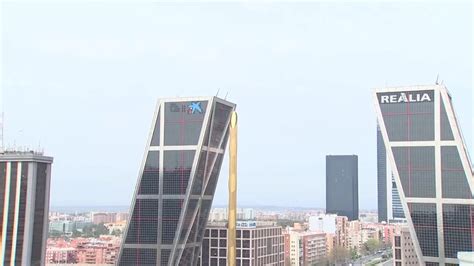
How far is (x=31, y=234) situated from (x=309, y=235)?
7908cm

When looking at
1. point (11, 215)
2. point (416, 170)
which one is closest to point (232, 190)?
point (11, 215)

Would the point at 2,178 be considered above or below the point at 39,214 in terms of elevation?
above

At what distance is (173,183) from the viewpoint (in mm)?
64312

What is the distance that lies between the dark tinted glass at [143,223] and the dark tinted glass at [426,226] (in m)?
28.5

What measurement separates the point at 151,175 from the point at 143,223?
567cm

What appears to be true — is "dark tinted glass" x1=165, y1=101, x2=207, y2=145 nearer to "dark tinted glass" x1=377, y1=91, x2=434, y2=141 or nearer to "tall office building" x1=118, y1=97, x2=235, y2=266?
"tall office building" x1=118, y1=97, x2=235, y2=266

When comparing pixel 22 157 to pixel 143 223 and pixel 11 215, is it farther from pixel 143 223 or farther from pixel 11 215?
pixel 143 223

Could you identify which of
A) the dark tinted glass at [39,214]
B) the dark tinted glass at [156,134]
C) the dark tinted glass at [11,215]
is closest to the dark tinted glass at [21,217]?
the dark tinted glass at [11,215]

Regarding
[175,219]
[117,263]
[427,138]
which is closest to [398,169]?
[427,138]

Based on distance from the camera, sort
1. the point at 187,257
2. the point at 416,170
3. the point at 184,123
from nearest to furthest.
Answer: the point at 416,170 < the point at 184,123 < the point at 187,257

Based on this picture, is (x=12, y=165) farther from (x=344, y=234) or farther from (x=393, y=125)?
(x=344, y=234)

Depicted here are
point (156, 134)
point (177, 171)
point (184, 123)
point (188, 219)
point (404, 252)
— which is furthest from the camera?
point (404, 252)

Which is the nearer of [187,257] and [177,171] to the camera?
[177,171]

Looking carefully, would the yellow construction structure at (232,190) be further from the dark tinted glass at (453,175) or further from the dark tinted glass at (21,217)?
the dark tinted glass at (453,175)
